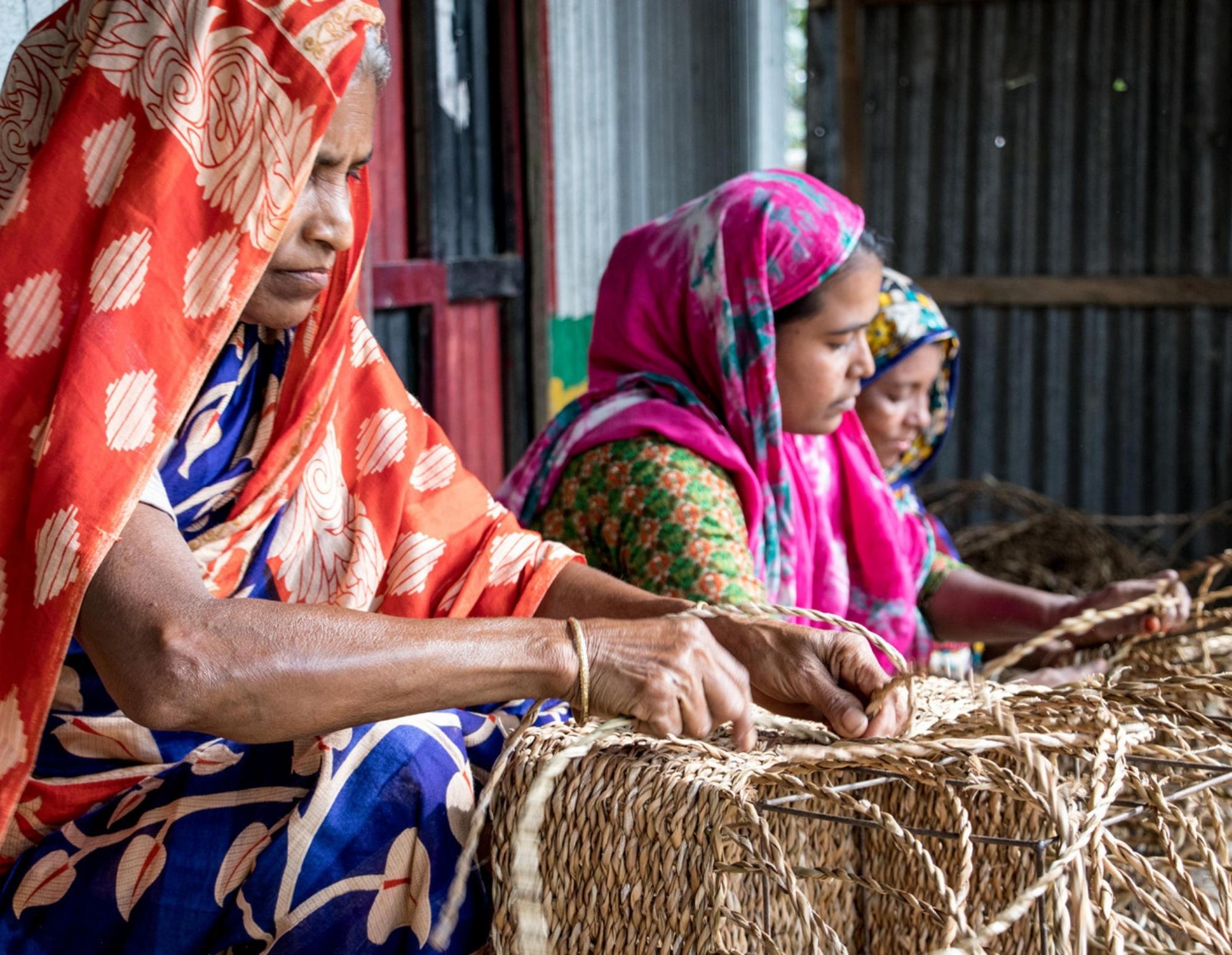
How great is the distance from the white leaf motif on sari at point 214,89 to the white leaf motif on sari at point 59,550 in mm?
331

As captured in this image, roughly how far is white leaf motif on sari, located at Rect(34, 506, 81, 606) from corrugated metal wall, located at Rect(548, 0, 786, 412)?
2.85m

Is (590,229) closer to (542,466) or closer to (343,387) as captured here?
(542,466)

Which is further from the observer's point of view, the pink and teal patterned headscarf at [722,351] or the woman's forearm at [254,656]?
the pink and teal patterned headscarf at [722,351]

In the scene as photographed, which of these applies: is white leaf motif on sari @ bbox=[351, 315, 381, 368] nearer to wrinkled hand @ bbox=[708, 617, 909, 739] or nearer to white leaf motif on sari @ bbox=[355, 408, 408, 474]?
white leaf motif on sari @ bbox=[355, 408, 408, 474]

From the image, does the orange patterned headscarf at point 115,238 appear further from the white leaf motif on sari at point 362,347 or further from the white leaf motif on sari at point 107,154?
the white leaf motif on sari at point 362,347

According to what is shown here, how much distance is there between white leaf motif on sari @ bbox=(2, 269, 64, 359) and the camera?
4.12ft

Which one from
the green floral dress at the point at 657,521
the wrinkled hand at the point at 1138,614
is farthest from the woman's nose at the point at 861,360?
the wrinkled hand at the point at 1138,614

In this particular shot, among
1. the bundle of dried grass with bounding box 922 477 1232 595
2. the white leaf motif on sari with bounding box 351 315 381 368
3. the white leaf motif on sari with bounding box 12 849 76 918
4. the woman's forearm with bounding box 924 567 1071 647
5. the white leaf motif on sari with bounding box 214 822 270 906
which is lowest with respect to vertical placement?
the bundle of dried grass with bounding box 922 477 1232 595

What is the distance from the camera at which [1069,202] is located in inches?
207

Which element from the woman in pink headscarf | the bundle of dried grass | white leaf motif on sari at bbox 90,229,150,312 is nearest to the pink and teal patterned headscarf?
the woman in pink headscarf

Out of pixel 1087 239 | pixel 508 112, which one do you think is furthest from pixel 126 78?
pixel 1087 239

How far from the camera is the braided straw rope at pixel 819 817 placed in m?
1.12

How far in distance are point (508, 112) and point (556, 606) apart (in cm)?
228

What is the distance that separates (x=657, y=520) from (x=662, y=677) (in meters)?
0.75
